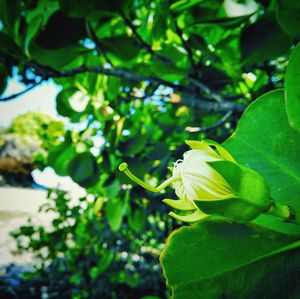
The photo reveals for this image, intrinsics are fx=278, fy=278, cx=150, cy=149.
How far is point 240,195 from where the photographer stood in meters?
0.34

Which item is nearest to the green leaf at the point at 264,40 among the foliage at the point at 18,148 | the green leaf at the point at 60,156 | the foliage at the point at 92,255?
the green leaf at the point at 60,156

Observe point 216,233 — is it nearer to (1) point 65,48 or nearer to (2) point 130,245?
(1) point 65,48

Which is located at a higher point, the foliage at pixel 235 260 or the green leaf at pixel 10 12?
the green leaf at pixel 10 12

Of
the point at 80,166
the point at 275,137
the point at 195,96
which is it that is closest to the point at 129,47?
the point at 195,96

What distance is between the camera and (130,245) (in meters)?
2.86

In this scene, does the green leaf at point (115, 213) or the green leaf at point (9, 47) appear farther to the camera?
the green leaf at point (115, 213)

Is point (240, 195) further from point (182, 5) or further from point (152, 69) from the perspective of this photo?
point (152, 69)

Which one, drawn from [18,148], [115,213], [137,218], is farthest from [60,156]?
[18,148]

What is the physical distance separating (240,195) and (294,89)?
0.53 feet

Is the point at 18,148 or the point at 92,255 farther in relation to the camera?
the point at 18,148

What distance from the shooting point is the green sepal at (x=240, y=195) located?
33 centimetres

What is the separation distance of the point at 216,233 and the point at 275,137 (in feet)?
0.62

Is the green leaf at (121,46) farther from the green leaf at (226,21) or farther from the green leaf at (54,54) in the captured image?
the green leaf at (226,21)

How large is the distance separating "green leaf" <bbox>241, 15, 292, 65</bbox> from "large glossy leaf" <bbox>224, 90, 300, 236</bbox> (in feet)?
0.98
